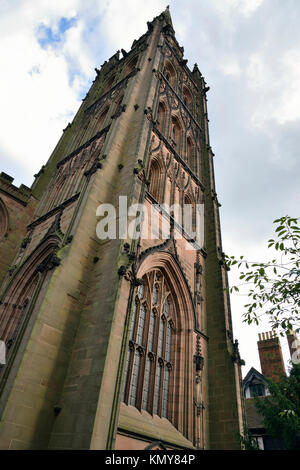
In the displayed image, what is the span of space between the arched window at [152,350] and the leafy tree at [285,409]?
332 cm

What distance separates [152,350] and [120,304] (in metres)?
2.83

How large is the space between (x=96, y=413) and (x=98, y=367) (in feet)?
2.69

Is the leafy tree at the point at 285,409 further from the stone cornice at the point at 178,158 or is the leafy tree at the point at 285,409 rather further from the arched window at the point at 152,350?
the stone cornice at the point at 178,158

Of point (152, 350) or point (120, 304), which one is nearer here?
point (120, 304)

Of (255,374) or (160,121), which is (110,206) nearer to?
(160,121)

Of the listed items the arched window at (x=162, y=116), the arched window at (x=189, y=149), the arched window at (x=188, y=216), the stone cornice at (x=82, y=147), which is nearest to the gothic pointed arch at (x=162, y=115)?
the arched window at (x=162, y=116)

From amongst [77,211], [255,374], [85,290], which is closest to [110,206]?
[77,211]

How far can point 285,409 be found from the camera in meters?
8.80

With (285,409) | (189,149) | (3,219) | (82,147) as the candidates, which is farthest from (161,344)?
(189,149)

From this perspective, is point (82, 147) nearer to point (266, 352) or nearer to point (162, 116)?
point (162, 116)

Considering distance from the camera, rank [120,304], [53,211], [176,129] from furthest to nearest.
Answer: [176,129] < [53,211] < [120,304]

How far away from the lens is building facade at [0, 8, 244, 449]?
5.86 metres

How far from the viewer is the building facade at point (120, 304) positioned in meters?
5.86

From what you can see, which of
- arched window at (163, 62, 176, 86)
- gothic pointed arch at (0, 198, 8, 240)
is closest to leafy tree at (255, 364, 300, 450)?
gothic pointed arch at (0, 198, 8, 240)
